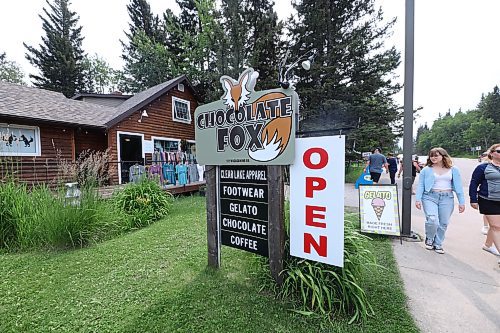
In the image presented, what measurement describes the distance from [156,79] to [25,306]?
75.7 feet

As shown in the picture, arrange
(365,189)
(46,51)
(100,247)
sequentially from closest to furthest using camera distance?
(100,247)
(365,189)
(46,51)

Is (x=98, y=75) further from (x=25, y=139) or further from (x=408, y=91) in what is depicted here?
(x=408, y=91)

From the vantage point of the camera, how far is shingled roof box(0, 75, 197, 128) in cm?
834

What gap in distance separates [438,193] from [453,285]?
4.61 ft

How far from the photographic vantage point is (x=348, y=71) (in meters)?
14.0

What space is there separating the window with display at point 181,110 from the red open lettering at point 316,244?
12.7 metres

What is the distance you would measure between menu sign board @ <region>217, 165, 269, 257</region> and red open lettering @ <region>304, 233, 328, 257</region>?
0.42m

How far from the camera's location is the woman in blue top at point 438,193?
3529 mm

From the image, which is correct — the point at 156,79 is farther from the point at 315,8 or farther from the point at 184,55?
the point at 315,8

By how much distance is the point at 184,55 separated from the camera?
69.1 ft

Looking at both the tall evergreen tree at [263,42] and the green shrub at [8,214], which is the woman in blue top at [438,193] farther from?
the tall evergreen tree at [263,42]

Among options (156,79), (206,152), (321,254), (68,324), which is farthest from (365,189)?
(156,79)

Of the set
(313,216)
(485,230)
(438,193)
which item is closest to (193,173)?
(438,193)

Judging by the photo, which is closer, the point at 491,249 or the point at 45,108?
the point at 491,249
